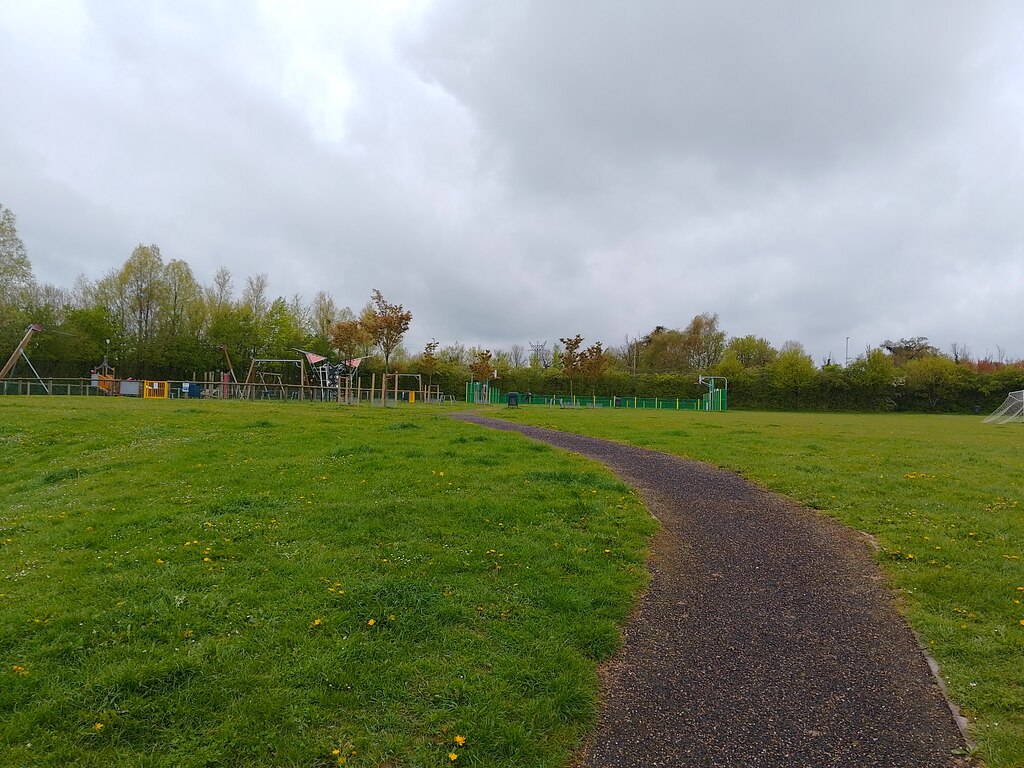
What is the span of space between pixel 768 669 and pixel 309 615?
3.69m

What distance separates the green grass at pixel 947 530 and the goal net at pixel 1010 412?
1189 inches

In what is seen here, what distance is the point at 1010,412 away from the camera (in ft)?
146

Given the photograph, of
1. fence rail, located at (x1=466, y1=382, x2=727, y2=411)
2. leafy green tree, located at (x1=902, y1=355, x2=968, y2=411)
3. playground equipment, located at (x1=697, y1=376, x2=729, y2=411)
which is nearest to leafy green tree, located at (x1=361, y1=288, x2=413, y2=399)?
fence rail, located at (x1=466, y1=382, x2=727, y2=411)

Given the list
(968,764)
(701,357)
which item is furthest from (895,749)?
(701,357)

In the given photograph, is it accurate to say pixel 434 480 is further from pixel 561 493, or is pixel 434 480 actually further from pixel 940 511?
pixel 940 511

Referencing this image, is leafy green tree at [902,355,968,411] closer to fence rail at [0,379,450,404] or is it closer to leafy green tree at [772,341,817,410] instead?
leafy green tree at [772,341,817,410]

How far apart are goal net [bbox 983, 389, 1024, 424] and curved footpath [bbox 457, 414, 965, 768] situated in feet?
145

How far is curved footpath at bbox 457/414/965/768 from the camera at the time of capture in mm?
3570

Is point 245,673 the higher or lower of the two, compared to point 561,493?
lower

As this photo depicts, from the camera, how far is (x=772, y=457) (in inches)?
543

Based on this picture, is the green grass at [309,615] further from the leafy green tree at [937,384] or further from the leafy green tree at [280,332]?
the leafy green tree at [937,384]

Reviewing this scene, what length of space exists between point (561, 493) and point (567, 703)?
5060 mm

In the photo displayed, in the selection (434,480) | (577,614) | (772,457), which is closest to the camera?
(577,614)

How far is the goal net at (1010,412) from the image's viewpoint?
132ft
